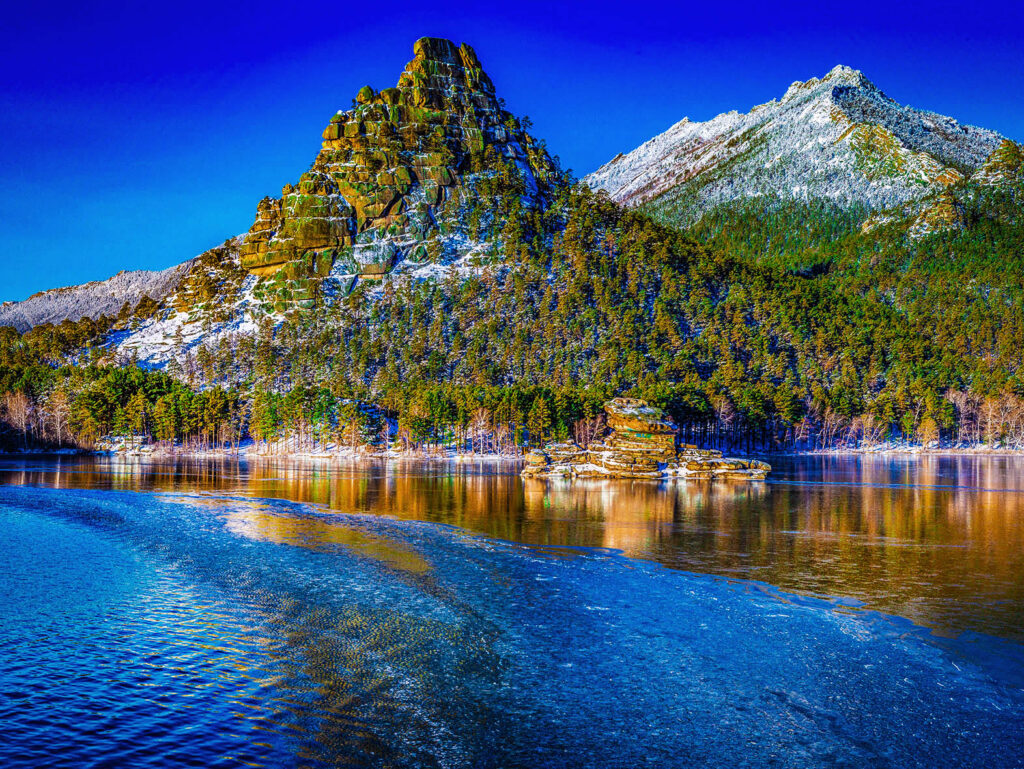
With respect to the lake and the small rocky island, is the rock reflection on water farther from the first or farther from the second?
the small rocky island

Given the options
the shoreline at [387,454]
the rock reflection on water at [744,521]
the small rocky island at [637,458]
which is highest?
the small rocky island at [637,458]

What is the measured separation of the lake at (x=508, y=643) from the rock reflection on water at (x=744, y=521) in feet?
1.09

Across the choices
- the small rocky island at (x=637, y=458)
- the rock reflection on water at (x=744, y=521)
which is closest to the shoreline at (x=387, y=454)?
the small rocky island at (x=637, y=458)

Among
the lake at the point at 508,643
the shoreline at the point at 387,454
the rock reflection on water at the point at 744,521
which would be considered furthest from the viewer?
the shoreline at the point at 387,454

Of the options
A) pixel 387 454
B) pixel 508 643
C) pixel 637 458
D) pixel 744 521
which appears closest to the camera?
pixel 508 643

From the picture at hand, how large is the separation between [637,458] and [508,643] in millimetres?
72541

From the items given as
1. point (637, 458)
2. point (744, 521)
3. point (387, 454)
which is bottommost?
point (387, 454)

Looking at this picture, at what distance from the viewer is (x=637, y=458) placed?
94375 millimetres

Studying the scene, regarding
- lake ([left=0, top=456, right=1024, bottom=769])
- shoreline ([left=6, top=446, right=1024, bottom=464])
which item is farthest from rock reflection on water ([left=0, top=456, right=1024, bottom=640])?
shoreline ([left=6, top=446, right=1024, bottom=464])

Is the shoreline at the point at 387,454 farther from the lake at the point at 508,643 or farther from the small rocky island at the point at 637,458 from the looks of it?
the lake at the point at 508,643

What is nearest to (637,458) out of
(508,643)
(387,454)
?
(387,454)

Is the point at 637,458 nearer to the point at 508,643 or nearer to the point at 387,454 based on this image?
the point at 387,454

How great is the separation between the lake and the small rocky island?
4201 cm

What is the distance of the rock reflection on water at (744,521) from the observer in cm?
3152
